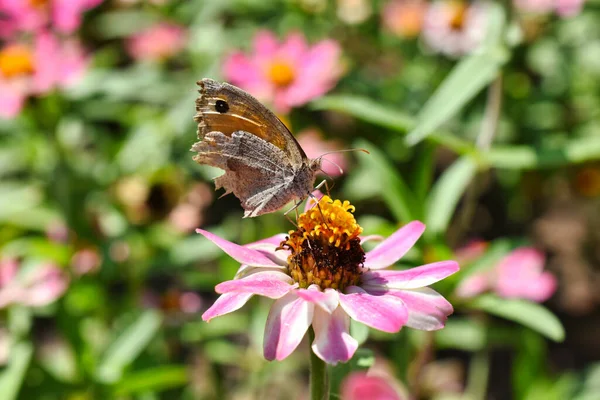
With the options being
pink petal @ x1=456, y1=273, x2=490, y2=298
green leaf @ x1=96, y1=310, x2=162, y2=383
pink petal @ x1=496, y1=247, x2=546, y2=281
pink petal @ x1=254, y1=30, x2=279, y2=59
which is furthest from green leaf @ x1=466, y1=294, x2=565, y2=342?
pink petal @ x1=254, y1=30, x2=279, y2=59

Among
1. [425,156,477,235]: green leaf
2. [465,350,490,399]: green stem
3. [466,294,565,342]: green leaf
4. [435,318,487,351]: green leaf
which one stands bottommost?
[465,350,490,399]: green stem

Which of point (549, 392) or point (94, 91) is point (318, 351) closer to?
point (549, 392)

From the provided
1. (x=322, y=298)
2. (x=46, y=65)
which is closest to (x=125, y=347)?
(x=46, y=65)

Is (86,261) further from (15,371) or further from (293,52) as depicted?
(293,52)

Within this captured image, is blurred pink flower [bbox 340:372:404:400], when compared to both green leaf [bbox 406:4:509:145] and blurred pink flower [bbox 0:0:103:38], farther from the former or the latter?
blurred pink flower [bbox 0:0:103:38]

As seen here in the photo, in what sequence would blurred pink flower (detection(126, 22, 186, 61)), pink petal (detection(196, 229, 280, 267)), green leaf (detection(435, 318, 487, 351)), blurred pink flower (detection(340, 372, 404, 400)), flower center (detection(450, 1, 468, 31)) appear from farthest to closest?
flower center (detection(450, 1, 468, 31)), blurred pink flower (detection(126, 22, 186, 61)), green leaf (detection(435, 318, 487, 351)), pink petal (detection(196, 229, 280, 267)), blurred pink flower (detection(340, 372, 404, 400))

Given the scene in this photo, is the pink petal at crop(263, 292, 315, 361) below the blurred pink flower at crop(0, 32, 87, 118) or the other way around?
below

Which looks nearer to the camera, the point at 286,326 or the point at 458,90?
the point at 286,326

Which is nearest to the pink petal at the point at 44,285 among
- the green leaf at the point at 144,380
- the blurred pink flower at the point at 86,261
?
the blurred pink flower at the point at 86,261
